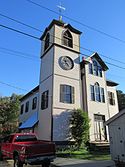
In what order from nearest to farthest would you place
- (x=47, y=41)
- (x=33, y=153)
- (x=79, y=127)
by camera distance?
(x=33, y=153) → (x=79, y=127) → (x=47, y=41)

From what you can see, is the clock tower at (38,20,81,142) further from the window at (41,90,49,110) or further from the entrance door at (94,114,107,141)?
the entrance door at (94,114,107,141)

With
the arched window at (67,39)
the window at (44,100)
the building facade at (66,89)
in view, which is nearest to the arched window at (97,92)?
the building facade at (66,89)

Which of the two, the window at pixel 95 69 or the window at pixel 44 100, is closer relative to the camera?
the window at pixel 44 100

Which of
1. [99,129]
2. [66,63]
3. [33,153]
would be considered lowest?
[33,153]

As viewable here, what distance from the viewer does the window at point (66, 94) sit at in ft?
66.0

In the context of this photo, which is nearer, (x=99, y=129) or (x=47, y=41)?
(x=99, y=129)

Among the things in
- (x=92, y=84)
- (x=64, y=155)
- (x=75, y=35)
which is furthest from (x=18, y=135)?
(x=75, y=35)

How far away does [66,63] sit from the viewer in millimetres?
21969

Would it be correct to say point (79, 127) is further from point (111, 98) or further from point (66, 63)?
point (111, 98)

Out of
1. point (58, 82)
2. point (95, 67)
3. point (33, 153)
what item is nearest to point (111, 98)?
point (95, 67)

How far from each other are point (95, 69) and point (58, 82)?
6.52 m

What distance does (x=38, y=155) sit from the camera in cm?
995

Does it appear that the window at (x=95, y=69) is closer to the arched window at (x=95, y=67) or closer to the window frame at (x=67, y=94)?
the arched window at (x=95, y=67)

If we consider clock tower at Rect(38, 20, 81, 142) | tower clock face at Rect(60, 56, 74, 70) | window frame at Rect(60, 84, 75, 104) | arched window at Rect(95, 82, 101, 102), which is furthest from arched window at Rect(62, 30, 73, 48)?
arched window at Rect(95, 82, 101, 102)
